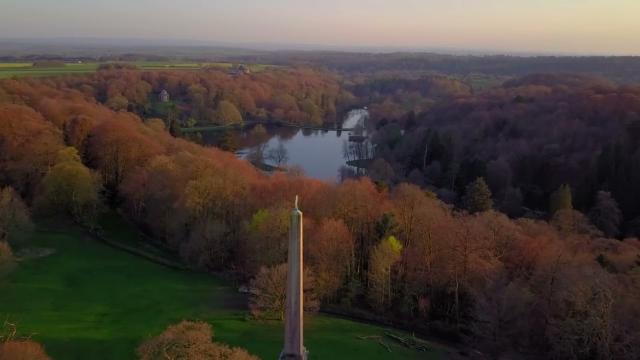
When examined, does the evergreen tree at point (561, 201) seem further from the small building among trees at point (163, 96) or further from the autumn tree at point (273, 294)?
the small building among trees at point (163, 96)

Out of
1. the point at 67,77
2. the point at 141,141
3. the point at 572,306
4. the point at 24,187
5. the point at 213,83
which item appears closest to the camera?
the point at 572,306

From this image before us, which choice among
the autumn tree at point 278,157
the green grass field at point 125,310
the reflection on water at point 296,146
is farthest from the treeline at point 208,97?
the green grass field at point 125,310

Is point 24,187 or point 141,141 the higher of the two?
point 141,141

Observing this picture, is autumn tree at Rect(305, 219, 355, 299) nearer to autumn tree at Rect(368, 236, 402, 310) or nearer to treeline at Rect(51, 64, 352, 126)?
autumn tree at Rect(368, 236, 402, 310)

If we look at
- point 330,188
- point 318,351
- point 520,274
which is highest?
point 330,188

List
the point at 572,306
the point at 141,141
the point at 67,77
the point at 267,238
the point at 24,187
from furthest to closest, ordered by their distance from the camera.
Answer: the point at 67,77 < the point at 141,141 < the point at 24,187 < the point at 267,238 < the point at 572,306

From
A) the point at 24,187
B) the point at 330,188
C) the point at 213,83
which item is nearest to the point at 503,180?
the point at 330,188

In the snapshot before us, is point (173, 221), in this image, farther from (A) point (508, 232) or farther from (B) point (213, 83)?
(B) point (213, 83)
